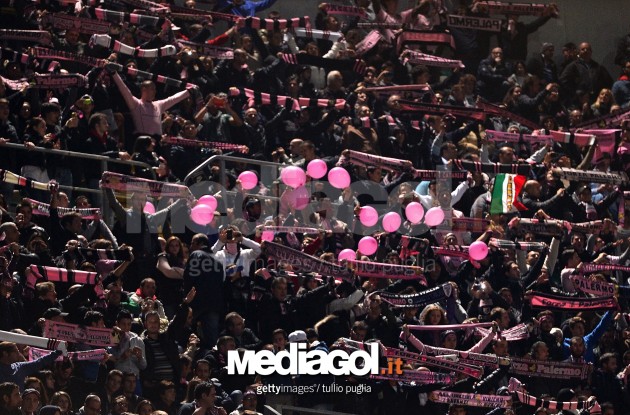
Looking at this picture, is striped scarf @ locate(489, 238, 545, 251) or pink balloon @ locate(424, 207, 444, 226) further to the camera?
striped scarf @ locate(489, 238, 545, 251)

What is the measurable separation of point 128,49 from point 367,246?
4.11 metres

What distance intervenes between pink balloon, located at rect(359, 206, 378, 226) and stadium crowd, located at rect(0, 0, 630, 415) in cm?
4

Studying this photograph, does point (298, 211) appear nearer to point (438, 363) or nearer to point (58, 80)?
point (438, 363)

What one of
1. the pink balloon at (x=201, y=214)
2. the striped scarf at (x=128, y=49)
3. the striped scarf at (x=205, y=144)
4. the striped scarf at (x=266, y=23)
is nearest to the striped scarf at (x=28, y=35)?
the striped scarf at (x=128, y=49)

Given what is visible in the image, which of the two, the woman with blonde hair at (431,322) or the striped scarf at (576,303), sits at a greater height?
the striped scarf at (576,303)

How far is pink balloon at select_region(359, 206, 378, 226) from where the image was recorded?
22031 millimetres

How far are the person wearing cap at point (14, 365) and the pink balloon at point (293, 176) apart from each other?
201 inches

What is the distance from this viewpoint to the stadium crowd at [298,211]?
742 inches

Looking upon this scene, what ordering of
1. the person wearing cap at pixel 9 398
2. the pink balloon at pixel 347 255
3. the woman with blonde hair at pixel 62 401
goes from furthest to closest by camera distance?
the pink balloon at pixel 347 255 < the woman with blonde hair at pixel 62 401 < the person wearing cap at pixel 9 398

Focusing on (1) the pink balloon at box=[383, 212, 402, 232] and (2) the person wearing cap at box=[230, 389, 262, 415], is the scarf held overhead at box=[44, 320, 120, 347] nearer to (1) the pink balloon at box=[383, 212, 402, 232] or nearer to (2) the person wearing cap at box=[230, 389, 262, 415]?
(2) the person wearing cap at box=[230, 389, 262, 415]

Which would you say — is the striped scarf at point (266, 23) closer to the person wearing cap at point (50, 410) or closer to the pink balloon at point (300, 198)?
the pink balloon at point (300, 198)

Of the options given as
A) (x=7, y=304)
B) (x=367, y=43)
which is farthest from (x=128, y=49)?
(x=7, y=304)

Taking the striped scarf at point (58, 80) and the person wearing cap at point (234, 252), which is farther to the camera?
the striped scarf at point (58, 80)

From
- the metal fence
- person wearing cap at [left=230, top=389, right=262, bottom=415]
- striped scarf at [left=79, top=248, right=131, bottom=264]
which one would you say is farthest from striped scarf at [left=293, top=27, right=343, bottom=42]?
person wearing cap at [left=230, top=389, right=262, bottom=415]
